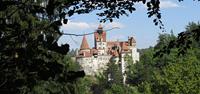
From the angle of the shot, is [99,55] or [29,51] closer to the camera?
[29,51]

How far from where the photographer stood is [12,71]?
3.74 m

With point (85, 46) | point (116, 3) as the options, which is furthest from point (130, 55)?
point (116, 3)

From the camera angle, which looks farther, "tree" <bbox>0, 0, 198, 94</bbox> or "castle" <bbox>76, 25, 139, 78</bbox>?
"castle" <bbox>76, 25, 139, 78</bbox>

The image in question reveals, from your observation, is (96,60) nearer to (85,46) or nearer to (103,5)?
(85,46)

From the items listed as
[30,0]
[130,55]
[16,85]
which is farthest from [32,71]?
[130,55]

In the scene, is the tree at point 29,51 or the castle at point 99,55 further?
the castle at point 99,55

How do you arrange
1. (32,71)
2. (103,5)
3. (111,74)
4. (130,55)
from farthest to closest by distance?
(130,55) < (111,74) < (103,5) < (32,71)

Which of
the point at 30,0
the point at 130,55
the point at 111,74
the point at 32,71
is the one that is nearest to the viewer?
the point at 32,71

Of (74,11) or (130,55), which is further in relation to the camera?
(130,55)

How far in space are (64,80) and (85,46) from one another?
131219mm

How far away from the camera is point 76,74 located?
377 centimetres

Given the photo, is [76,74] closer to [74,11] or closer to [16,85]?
[16,85]

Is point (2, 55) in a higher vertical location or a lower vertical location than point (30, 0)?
lower

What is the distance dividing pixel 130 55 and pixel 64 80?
5059 inches
